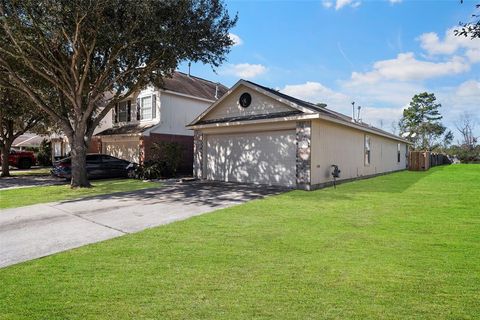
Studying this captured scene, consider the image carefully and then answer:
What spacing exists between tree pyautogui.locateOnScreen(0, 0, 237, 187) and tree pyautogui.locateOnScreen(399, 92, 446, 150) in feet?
147

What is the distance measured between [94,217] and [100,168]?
11.2 metres

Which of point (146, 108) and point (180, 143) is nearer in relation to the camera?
point (180, 143)

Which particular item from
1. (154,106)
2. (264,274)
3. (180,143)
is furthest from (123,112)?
(264,274)

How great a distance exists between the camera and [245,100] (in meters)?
15.0

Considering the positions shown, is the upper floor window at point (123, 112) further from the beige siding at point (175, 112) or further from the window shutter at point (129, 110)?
the beige siding at point (175, 112)

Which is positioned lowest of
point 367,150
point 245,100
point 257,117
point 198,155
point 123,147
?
point 198,155

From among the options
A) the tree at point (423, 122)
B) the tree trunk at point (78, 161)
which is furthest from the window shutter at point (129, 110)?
the tree at point (423, 122)

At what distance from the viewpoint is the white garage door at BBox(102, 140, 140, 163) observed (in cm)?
2091

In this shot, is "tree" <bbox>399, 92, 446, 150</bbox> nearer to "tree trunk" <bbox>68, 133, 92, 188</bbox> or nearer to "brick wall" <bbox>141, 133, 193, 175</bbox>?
Result: "brick wall" <bbox>141, 133, 193, 175</bbox>

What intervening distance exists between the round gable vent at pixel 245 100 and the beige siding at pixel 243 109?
0.14 m

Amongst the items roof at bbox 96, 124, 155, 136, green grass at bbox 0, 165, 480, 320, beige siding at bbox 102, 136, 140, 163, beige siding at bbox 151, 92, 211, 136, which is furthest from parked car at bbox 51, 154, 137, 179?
green grass at bbox 0, 165, 480, 320

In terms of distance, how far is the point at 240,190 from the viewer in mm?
12648

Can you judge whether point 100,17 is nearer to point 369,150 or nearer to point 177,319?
point 177,319

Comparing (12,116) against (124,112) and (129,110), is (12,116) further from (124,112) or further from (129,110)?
(129,110)
